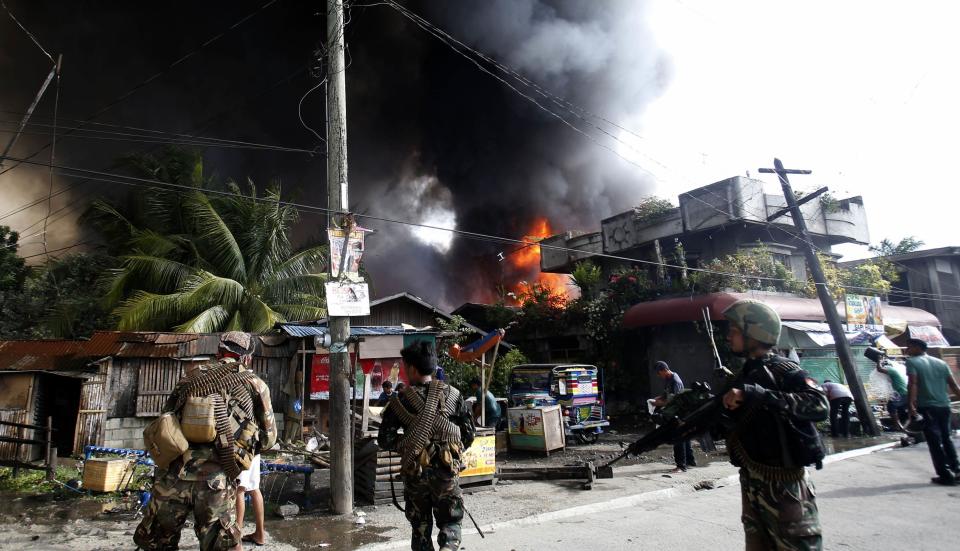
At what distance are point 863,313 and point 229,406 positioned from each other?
20.5 meters

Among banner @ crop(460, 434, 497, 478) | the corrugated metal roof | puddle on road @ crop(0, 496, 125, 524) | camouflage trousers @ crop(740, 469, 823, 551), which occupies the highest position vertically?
the corrugated metal roof

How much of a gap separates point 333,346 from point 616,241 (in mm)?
18793

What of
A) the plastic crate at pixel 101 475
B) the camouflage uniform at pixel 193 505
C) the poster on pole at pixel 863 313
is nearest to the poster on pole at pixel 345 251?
the camouflage uniform at pixel 193 505

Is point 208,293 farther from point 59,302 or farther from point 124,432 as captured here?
point 59,302

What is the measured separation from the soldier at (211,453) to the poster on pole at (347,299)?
8.76 ft

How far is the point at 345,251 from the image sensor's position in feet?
22.9

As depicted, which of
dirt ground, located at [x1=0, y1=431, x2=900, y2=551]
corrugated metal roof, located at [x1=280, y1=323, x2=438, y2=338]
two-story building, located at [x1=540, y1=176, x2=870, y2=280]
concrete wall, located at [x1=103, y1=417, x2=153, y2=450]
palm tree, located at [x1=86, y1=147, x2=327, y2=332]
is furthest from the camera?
two-story building, located at [x1=540, y1=176, x2=870, y2=280]

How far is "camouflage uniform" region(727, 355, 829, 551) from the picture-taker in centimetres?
283

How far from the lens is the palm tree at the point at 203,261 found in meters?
15.4

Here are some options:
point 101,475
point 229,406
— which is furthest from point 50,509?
point 229,406

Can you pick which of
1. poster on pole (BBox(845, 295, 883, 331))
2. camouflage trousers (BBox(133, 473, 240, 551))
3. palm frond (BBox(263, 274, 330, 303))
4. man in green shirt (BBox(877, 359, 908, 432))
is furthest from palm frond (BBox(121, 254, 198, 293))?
poster on pole (BBox(845, 295, 883, 331))

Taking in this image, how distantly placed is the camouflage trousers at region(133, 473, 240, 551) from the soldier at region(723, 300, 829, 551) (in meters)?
3.35

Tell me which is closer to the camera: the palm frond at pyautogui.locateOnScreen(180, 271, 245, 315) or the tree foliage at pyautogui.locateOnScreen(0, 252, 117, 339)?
the palm frond at pyautogui.locateOnScreen(180, 271, 245, 315)

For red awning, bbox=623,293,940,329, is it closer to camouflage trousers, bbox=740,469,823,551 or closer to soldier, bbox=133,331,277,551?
camouflage trousers, bbox=740,469,823,551
